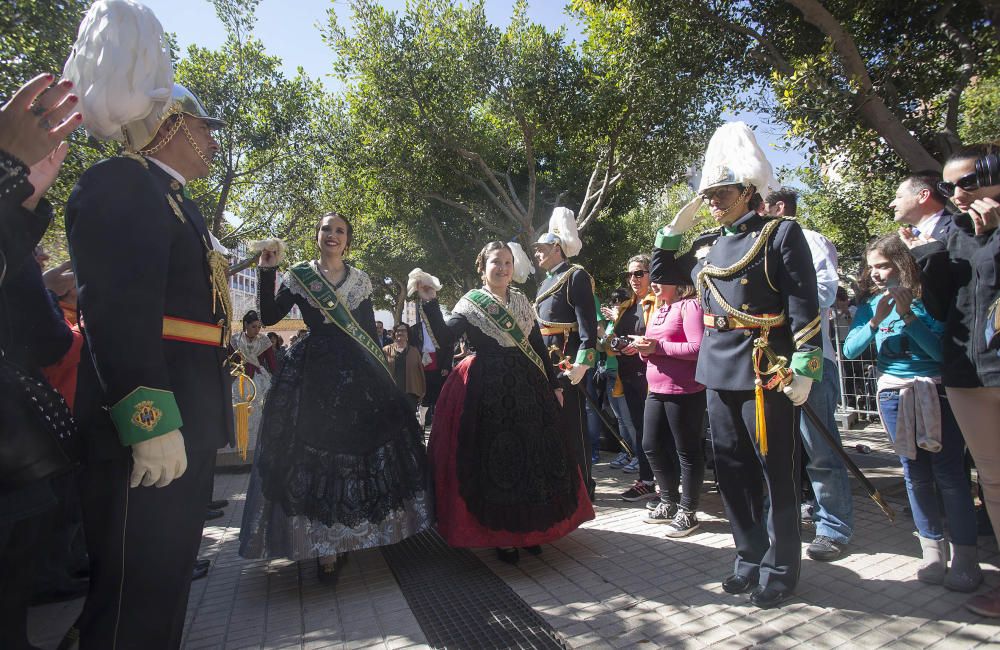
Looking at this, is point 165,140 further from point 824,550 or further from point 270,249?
point 824,550

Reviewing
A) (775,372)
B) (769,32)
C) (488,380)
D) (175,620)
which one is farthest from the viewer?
(769,32)

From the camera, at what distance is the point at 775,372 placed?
2.70m

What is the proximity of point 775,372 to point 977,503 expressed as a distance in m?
2.68

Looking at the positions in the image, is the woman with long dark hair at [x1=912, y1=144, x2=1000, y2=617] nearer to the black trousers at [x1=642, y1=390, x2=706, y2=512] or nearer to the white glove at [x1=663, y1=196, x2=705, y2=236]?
the white glove at [x1=663, y1=196, x2=705, y2=236]

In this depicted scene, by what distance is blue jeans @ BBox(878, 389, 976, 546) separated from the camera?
2900 mm

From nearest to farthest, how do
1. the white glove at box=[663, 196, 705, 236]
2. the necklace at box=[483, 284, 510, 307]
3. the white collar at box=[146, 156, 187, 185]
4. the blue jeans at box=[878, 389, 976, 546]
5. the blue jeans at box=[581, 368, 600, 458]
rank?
the white collar at box=[146, 156, 187, 185] → the blue jeans at box=[878, 389, 976, 546] → the white glove at box=[663, 196, 705, 236] → the necklace at box=[483, 284, 510, 307] → the blue jeans at box=[581, 368, 600, 458]

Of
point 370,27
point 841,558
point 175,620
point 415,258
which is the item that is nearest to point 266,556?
point 175,620

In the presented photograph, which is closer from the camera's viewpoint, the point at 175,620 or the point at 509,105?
the point at 175,620

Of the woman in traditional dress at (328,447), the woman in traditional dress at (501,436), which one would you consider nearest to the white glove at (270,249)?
the woman in traditional dress at (328,447)

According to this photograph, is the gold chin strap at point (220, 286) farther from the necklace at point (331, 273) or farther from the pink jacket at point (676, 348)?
the pink jacket at point (676, 348)

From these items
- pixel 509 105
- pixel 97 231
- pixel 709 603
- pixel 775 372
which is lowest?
pixel 709 603

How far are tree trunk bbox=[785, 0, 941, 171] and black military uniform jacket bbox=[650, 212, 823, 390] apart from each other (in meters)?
5.07

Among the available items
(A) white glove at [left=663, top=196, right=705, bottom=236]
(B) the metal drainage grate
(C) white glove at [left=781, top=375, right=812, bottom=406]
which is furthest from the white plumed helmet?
(B) the metal drainage grate

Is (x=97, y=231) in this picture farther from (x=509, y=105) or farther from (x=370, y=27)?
(x=370, y=27)
